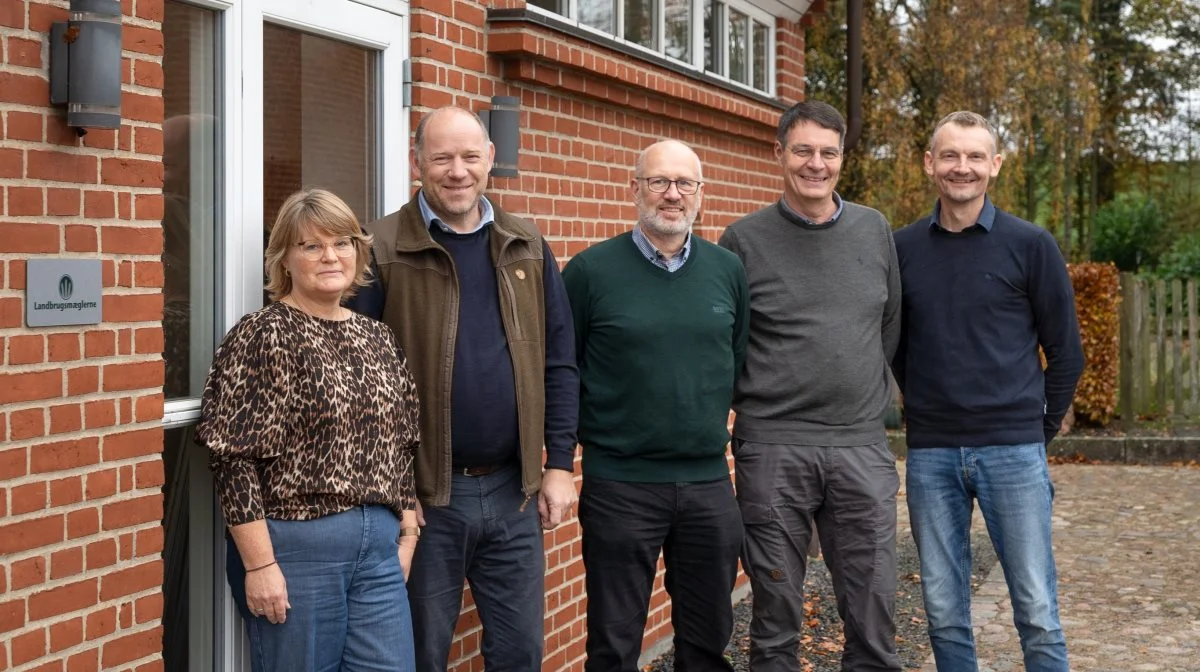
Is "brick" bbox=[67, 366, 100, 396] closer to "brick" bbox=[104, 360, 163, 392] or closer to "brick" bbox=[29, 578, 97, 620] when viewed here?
"brick" bbox=[104, 360, 163, 392]

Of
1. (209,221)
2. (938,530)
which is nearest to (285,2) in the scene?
(209,221)

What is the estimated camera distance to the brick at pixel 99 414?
10.0 feet

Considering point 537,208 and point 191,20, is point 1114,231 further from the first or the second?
point 191,20

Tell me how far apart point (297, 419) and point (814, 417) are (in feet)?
6.09

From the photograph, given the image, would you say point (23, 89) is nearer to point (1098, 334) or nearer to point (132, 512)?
point (132, 512)

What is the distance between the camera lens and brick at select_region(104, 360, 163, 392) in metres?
Result: 3.12

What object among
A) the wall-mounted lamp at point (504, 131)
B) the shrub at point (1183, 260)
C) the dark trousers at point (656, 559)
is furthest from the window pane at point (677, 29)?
the shrub at point (1183, 260)

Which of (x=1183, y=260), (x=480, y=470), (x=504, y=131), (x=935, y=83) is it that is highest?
(x=935, y=83)

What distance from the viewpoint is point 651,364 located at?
13.4ft

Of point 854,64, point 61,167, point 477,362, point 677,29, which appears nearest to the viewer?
point 61,167

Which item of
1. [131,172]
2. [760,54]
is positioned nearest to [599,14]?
[760,54]

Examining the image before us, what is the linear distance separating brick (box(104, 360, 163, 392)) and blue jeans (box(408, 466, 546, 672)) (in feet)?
2.90

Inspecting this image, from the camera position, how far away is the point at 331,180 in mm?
4246

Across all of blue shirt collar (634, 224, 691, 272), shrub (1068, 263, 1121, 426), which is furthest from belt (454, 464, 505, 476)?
shrub (1068, 263, 1121, 426)
